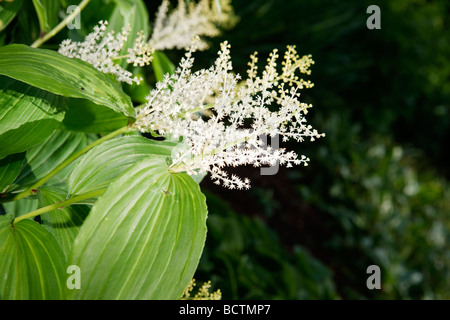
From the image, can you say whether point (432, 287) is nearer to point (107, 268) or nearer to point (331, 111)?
point (331, 111)

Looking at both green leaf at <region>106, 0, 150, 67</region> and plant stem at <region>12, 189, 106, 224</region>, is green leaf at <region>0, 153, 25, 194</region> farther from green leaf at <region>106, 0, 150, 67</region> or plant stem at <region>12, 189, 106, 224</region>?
green leaf at <region>106, 0, 150, 67</region>

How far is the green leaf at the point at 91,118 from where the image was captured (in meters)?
0.92

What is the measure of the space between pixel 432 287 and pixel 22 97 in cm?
348

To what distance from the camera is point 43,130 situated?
2.62 ft

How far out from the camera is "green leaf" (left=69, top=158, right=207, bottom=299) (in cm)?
60

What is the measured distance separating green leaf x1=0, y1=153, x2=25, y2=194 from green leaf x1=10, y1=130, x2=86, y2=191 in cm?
9

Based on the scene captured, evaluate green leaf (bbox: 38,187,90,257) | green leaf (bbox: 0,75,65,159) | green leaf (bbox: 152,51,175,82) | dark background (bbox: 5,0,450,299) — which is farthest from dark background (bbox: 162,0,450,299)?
green leaf (bbox: 0,75,65,159)

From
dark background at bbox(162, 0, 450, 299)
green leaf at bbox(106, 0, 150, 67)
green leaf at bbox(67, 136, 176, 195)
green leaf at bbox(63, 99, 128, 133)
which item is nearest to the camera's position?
green leaf at bbox(67, 136, 176, 195)

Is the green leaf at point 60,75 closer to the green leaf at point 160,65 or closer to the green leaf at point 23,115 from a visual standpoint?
the green leaf at point 23,115

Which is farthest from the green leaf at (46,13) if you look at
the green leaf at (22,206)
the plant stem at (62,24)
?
the green leaf at (22,206)

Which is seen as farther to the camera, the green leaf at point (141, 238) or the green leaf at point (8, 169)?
the green leaf at point (8, 169)

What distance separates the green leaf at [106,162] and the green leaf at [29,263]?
0.34 feet
